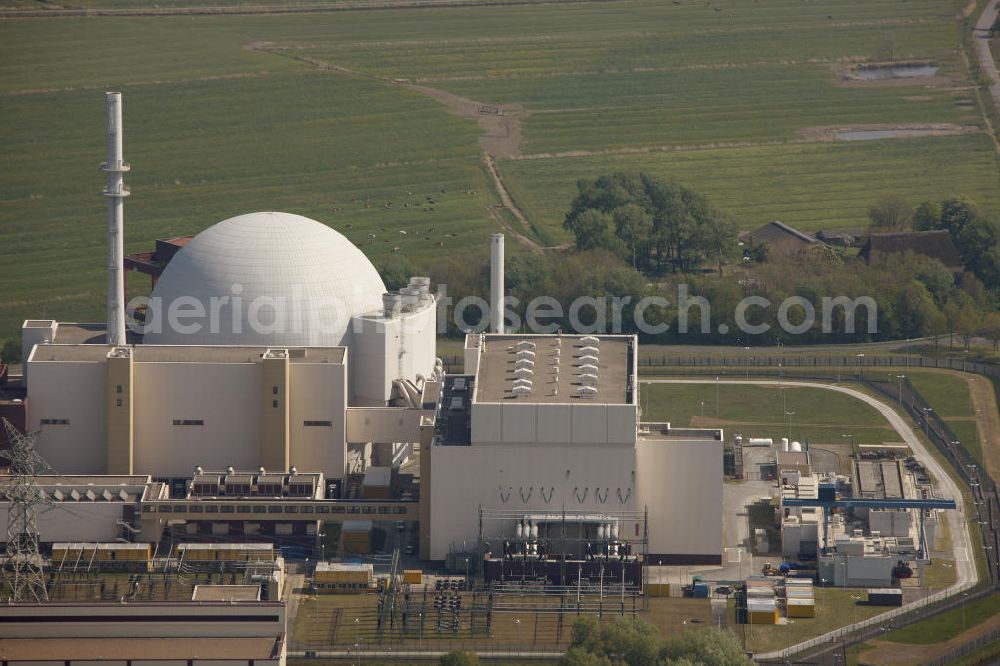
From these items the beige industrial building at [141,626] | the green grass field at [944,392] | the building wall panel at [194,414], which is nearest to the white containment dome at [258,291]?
the building wall panel at [194,414]

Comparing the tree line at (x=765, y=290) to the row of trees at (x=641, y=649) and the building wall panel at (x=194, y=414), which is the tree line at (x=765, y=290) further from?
the row of trees at (x=641, y=649)

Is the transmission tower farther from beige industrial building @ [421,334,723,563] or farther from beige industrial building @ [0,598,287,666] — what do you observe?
beige industrial building @ [421,334,723,563]

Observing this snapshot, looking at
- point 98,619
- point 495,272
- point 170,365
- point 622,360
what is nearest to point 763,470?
point 622,360

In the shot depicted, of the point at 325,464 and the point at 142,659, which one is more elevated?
the point at 325,464

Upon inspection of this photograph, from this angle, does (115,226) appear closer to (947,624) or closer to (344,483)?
(344,483)

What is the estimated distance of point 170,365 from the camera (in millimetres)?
140125

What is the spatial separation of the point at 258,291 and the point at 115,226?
1163 cm

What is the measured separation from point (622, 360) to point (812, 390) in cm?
3144

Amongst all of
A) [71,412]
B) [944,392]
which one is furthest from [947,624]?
[71,412]

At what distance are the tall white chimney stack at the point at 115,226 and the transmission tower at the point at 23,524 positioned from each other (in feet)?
56.1

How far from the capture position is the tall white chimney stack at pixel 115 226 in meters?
150

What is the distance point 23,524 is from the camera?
129500 millimetres

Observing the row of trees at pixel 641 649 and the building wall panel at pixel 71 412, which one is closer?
the row of trees at pixel 641 649

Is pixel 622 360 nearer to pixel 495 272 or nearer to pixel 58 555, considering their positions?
pixel 495 272
